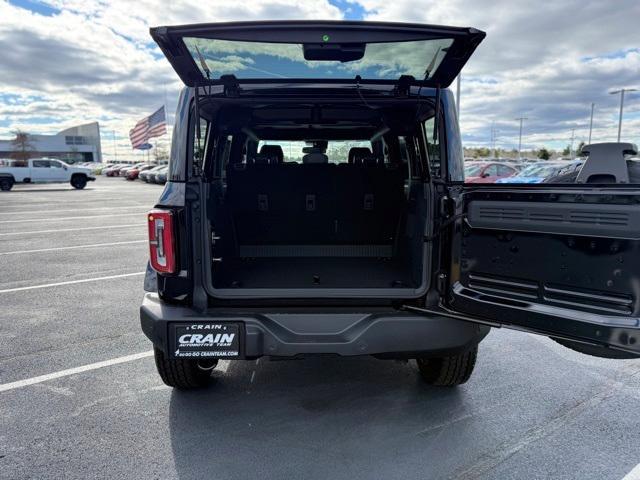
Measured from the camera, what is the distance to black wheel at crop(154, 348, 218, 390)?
9.98 feet

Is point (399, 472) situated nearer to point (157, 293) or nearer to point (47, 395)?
point (157, 293)

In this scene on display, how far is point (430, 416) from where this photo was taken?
2.98 metres

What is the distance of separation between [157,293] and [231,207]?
1277 mm

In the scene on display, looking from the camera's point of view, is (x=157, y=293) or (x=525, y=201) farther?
(x=157, y=293)

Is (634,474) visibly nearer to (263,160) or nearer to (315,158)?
(315,158)

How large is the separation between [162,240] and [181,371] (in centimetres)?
96

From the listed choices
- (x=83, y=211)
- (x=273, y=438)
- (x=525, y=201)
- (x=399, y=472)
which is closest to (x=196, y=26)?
(x=525, y=201)

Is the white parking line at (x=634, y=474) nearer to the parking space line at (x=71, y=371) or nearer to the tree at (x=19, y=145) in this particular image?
the parking space line at (x=71, y=371)

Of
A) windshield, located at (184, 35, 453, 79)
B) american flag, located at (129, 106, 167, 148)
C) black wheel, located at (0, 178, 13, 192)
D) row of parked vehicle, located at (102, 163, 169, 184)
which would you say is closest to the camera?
windshield, located at (184, 35, 453, 79)

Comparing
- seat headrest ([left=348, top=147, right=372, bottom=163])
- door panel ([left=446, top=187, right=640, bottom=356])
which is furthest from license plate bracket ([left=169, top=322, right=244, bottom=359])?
seat headrest ([left=348, top=147, right=372, bottom=163])

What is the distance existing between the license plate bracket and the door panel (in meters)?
1.16

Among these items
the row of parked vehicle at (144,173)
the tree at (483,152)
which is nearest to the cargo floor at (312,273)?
the row of parked vehicle at (144,173)

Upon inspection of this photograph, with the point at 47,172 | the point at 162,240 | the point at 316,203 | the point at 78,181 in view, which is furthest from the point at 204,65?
the point at 47,172

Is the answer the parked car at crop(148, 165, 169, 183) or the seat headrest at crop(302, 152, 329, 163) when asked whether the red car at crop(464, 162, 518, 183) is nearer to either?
the seat headrest at crop(302, 152, 329, 163)
